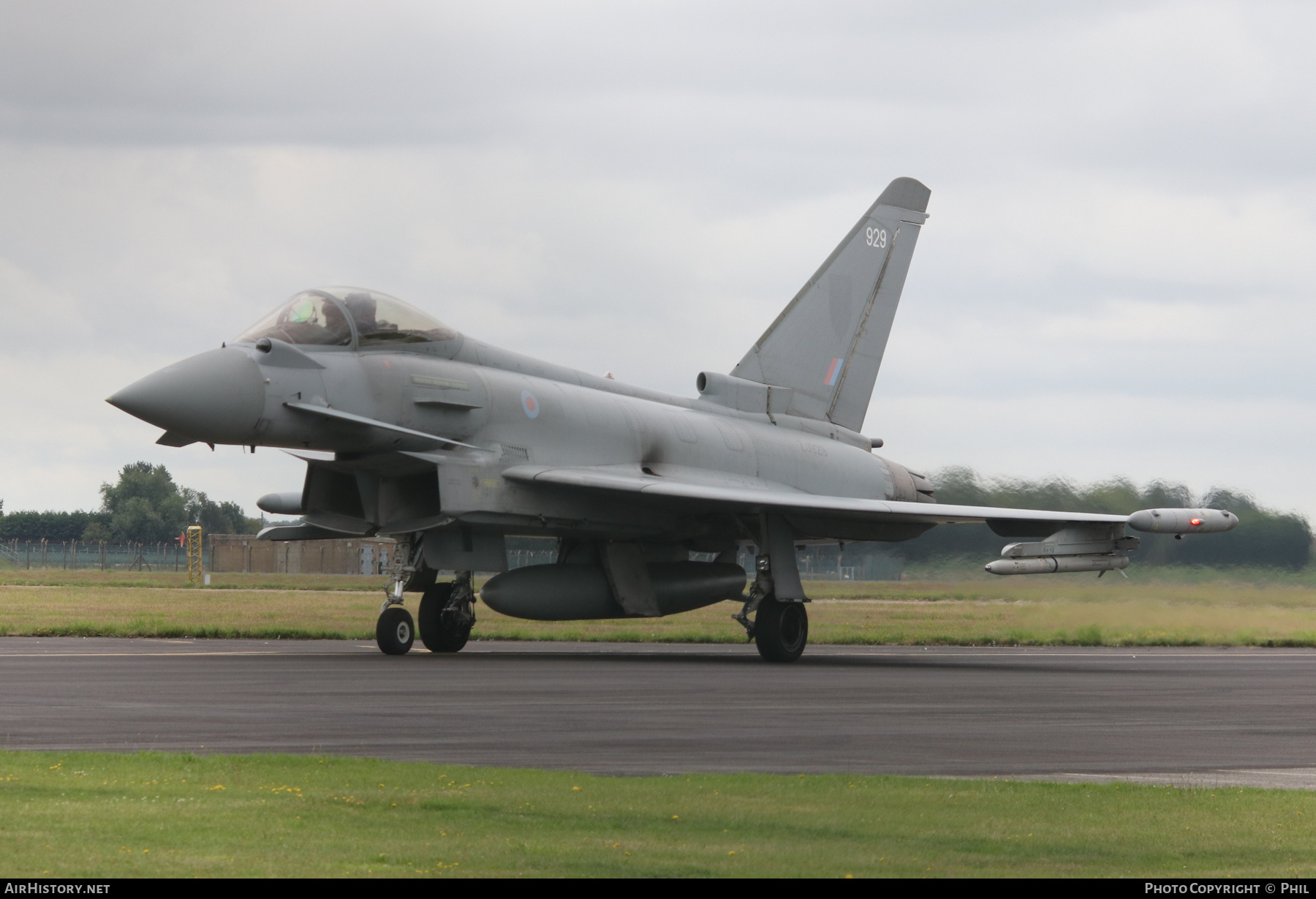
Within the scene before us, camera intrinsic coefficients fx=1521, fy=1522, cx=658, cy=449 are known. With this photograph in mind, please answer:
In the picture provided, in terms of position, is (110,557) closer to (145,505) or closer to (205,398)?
(145,505)

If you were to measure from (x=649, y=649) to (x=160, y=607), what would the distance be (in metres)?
10.4

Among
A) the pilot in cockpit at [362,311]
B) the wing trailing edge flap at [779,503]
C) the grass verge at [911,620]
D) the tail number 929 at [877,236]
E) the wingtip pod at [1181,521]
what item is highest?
the tail number 929 at [877,236]

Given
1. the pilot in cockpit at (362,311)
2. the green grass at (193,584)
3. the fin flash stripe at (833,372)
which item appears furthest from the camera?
the green grass at (193,584)

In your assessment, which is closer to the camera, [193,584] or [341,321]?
[341,321]

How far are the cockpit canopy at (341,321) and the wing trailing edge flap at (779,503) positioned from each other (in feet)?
6.72

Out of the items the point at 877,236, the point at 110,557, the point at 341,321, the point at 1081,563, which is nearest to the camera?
the point at 341,321

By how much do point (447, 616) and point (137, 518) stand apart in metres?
89.4

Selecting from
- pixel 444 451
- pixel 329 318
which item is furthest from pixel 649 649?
pixel 329 318

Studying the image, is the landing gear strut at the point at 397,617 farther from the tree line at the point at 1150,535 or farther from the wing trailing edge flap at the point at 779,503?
the tree line at the point at 1150,535

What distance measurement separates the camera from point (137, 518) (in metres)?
102

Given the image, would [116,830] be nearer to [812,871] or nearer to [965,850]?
[812,871]

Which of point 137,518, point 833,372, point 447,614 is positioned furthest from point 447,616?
point 137,518

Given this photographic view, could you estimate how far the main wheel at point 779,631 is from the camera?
18391 mm

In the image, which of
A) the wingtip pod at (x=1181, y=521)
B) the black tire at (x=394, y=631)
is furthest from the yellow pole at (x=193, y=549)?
the wingtip pod at (x=1181, y=521)
